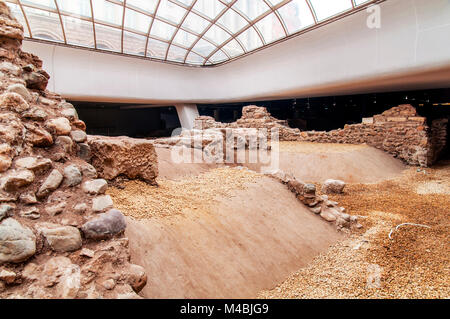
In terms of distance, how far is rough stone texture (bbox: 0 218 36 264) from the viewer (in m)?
1.77

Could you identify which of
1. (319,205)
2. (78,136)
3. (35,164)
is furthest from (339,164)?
(35,164)

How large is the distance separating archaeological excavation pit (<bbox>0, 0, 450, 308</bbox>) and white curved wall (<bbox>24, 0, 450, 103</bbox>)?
7 centimetres

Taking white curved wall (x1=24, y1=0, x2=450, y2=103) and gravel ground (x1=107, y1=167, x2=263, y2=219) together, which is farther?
white curved wall (x1=24, y1=0, x2=450, y2=103)

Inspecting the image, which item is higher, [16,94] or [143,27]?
[143,27]

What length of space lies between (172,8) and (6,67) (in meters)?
10.4

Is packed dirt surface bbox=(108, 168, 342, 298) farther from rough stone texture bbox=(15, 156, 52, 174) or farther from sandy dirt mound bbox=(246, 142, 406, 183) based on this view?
sandy dirt mound bbox=(246, 142, 406, 183)

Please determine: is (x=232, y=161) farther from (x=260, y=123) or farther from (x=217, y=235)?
(x=260, y=123)

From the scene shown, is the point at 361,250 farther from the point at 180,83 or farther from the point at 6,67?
the point at 180,83

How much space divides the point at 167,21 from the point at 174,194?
11283mm

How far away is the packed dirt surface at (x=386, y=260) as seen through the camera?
2895 millimetres

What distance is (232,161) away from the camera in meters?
8.30

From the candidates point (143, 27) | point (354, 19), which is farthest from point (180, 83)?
point (354, 19)

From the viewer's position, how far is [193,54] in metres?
16.1

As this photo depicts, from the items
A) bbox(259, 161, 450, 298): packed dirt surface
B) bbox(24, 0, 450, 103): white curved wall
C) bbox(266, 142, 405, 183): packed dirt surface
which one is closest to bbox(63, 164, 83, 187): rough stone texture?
bbox(259, 161, 450, 298): packed dirt surface
